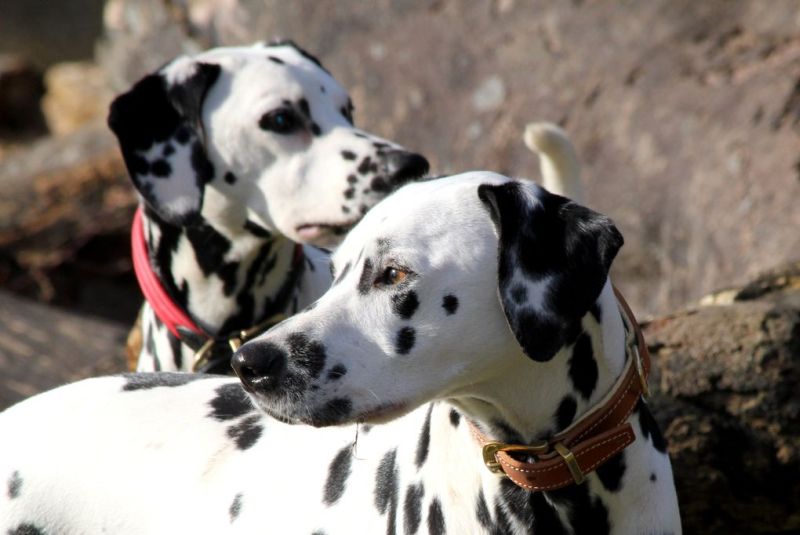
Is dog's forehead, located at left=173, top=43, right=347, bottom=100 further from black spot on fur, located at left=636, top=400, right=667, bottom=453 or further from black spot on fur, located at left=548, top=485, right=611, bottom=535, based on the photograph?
black spot on fur, located at left=548, top=485, right=611, bottom=535

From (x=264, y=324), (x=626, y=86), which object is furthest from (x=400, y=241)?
(x=626, y=86)

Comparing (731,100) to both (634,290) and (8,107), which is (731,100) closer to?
(634,290)

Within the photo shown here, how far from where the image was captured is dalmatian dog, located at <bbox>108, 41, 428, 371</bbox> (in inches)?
198

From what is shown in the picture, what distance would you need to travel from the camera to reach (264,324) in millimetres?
5148

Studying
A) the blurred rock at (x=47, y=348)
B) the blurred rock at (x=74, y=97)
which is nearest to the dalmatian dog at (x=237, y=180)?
the blurred rock at (x=47, y=348)

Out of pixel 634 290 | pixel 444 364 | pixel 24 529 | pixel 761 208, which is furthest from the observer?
pixel 634 290

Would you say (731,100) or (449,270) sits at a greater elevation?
(449,270)

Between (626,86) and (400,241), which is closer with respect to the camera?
(400,241)

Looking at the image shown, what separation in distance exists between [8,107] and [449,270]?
1380 centimetres

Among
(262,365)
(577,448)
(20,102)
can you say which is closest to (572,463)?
(577,448)

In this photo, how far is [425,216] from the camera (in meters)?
3.32

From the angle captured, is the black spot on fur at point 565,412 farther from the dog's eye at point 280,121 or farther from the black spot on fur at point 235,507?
the dog's eye at point 280,121

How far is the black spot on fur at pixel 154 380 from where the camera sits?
4.15m

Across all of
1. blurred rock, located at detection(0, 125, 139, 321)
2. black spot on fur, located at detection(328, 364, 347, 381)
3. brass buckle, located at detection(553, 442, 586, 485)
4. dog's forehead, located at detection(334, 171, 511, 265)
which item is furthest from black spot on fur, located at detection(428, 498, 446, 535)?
blurred rock, located at detection(0, 125, 139, 321)
